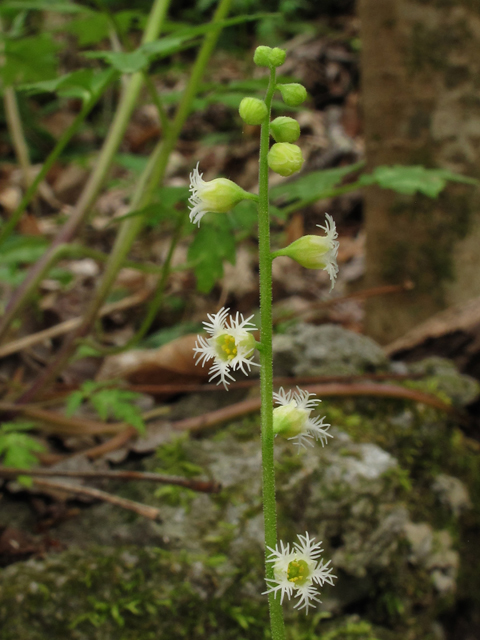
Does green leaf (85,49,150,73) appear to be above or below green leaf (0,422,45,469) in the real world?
above

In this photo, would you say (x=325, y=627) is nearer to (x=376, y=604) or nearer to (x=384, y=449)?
(x=376, y=604)

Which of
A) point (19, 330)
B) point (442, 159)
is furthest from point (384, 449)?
point (19, 330)

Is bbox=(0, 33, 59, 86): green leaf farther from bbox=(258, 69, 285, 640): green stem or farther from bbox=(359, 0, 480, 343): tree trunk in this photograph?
bbox=(258, 69, 285, 640): green stem

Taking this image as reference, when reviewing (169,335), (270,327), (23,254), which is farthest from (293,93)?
(169,335)

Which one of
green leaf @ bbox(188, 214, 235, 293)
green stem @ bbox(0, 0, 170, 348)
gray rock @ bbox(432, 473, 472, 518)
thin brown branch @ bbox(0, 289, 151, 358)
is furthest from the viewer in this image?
thin brown branch @ bbox(0, 289, 151, 358)

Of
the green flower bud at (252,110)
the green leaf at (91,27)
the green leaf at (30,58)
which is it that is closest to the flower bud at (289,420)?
the green flower bud at (252,110)

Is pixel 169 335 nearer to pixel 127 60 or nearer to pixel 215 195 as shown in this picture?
pixel 127 60

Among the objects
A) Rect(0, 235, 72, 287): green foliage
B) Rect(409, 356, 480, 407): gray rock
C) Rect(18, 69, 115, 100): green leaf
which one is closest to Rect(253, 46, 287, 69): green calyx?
Rect(18, 69, 115, 100): green leaf

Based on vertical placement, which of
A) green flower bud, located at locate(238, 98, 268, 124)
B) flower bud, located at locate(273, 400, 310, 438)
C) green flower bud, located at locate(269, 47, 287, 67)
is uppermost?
green flower bud, located at locate(269, 47, 287, 67)
